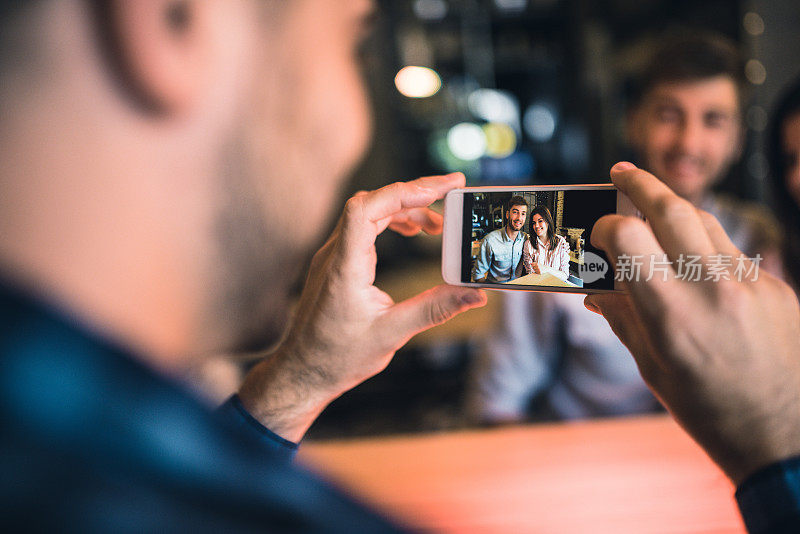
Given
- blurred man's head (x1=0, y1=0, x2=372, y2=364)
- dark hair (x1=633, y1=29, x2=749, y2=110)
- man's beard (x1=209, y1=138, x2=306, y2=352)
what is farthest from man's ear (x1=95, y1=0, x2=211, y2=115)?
dark hair (x1=633, y1=29, x2=749, y2=110)

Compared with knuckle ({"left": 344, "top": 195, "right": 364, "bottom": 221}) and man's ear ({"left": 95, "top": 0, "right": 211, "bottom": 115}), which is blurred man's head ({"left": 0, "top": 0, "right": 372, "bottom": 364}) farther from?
Answer: knuckle ({"left": 344, "top": 195, "right": 364, "bottom": 221})

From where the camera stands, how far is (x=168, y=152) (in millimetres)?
453

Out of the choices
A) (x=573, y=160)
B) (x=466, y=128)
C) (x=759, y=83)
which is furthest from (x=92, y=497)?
(x=466, y=128)

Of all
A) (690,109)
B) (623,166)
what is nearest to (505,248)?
(623,166)

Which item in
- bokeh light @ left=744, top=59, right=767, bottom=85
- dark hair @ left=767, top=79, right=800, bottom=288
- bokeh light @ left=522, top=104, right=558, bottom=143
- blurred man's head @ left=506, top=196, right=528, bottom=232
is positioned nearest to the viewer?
blurred man's head @ left=506, top=196, right=528, bottom=232

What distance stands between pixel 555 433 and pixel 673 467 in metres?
0.19

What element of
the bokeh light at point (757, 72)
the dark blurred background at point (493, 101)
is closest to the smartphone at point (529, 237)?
the dark blurred background at point (493, 101)

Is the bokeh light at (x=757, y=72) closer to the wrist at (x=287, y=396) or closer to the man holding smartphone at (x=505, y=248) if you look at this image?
the man holding smartphone at (x=505, y=248)

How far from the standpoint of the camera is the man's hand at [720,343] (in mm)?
325

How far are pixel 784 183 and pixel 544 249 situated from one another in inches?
31.0

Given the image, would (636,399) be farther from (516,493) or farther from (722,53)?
(722,53)

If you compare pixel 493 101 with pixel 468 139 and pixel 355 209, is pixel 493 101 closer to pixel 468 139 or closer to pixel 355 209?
pixel 468 139

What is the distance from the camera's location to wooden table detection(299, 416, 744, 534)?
58 cm

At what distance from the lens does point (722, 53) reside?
39.0 inches
